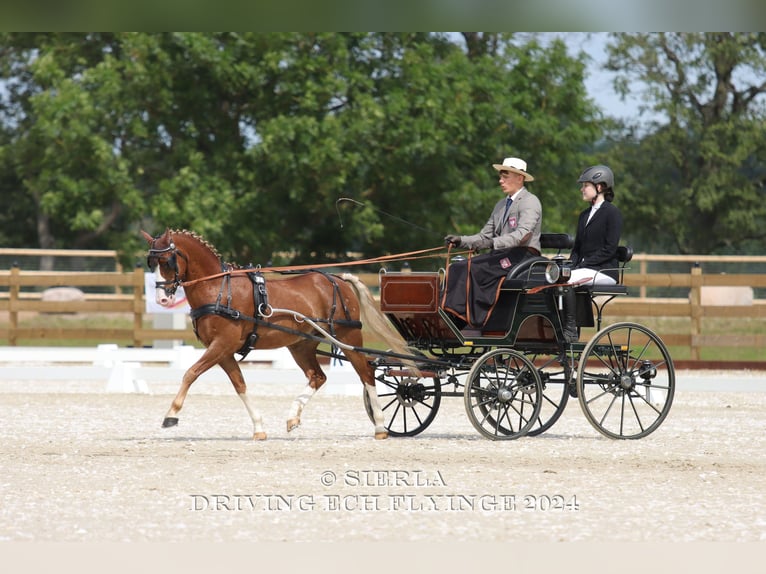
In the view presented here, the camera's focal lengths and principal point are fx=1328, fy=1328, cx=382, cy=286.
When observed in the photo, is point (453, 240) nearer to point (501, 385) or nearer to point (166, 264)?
point (501, 385)

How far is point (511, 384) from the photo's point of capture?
31.9 ft

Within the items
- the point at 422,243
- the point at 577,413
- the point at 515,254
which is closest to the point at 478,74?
the point at 422,243

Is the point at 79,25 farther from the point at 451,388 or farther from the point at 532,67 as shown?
the point at 532,67

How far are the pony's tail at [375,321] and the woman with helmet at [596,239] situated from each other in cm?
126

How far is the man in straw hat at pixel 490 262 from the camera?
9594mm

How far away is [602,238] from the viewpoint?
32.1 ft

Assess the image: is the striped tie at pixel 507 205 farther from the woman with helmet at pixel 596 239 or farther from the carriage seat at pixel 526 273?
the woman with helmet at pixel 596 239

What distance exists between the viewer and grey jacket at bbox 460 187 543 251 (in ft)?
31.5

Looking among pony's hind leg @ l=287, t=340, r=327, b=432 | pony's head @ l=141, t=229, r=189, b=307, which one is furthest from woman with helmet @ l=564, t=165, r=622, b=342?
pony's head @ l=141, t=229, r=189, b=307

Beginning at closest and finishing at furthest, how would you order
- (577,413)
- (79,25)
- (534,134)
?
(79,25) < (577,413) < (534,134)

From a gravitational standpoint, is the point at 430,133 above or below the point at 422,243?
above

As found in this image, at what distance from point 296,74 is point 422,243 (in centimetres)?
324

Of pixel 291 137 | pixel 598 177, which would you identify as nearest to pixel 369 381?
pixel 598 177

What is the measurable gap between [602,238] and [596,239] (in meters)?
0.05
